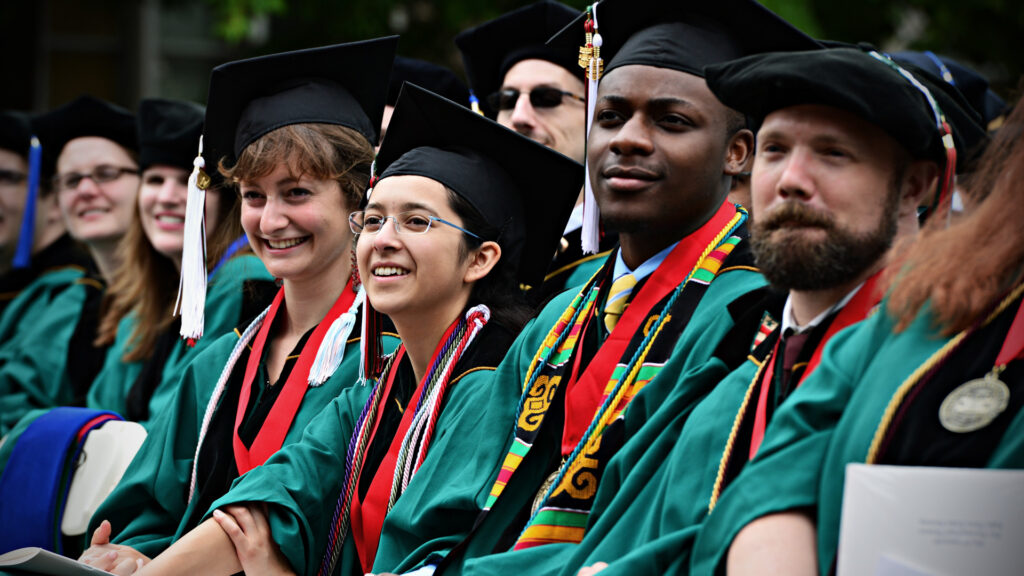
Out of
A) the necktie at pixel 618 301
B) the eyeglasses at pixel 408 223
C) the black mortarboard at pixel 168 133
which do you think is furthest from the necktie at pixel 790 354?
the black mortarboard at pixel 168 133

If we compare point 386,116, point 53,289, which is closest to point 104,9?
point 53,289

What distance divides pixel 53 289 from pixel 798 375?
17.1 feet

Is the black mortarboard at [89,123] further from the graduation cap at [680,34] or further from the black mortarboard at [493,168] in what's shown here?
the graduation cap at [680,34]

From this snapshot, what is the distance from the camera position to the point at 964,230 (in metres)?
2.10

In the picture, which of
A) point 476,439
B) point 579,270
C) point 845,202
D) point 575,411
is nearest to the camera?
point 845,202

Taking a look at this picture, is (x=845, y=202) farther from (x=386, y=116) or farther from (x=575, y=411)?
(x=386, y=116)

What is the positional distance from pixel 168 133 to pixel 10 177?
1968 mm

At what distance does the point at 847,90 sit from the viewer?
7.31 ft

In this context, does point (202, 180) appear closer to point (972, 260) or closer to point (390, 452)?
point (390, 452)

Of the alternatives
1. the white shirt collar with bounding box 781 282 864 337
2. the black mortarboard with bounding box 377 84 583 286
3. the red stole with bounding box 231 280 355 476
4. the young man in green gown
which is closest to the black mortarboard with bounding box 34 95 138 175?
the red stole with bounding box 231 280 355 476

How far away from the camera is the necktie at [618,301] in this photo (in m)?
3.08

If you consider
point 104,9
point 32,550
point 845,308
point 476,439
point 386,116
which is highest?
point 104,9

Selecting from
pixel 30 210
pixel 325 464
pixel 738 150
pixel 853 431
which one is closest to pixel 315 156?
pixel 325 464

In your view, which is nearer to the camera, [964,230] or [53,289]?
[964,230]
